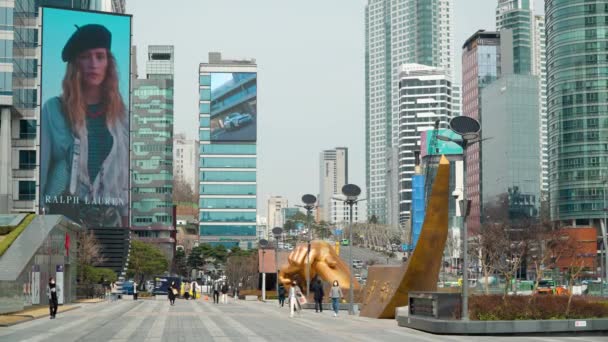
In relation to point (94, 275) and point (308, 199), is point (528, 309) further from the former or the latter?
point (94, 275)

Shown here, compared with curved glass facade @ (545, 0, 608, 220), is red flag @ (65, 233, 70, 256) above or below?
below

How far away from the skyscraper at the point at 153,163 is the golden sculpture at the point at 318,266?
111 metres

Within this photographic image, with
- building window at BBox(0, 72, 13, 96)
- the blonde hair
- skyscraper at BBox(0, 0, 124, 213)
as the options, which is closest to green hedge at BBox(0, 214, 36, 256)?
building window at BBox(0, 72, 13, 96)

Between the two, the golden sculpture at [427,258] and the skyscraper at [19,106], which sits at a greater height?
the skyscraper at [19,106]

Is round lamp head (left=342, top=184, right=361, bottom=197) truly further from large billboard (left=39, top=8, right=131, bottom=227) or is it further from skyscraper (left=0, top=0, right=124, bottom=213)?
large billboard (left=39, top=8, right=131, bottom=227)

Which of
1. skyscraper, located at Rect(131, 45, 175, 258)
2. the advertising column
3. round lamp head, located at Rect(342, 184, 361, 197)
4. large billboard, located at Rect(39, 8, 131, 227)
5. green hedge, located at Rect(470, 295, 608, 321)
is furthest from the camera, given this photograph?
skyscraper, located at Rect(131, 45, 175, 258)

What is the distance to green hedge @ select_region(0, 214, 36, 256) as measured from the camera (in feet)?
170

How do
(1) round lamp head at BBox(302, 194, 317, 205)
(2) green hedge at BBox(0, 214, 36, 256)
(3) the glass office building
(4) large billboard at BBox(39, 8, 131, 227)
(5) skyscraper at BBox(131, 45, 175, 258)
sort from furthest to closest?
(5) skyscraper at BBox(131, 45, 175, 258), (3) the glass office building, (4) large billboard at BBox(39, 8, 131, 227), (1) round lamp head at BBox(302, 194, 317, 205), (2) green hedge at BBox(0, 214, 36, 256)

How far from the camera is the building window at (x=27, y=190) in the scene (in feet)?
339

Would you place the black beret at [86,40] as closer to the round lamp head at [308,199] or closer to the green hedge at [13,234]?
the green hedge at [13,234]

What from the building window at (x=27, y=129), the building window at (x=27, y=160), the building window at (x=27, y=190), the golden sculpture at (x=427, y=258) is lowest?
the golden sculpture at (x=427, y=258)

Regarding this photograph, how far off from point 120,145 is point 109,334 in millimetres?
85360

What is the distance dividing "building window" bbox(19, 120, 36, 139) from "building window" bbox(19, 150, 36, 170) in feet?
5.33

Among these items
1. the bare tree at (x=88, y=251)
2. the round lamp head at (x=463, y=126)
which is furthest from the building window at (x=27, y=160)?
the round lamp head at (x=463, y=126)
